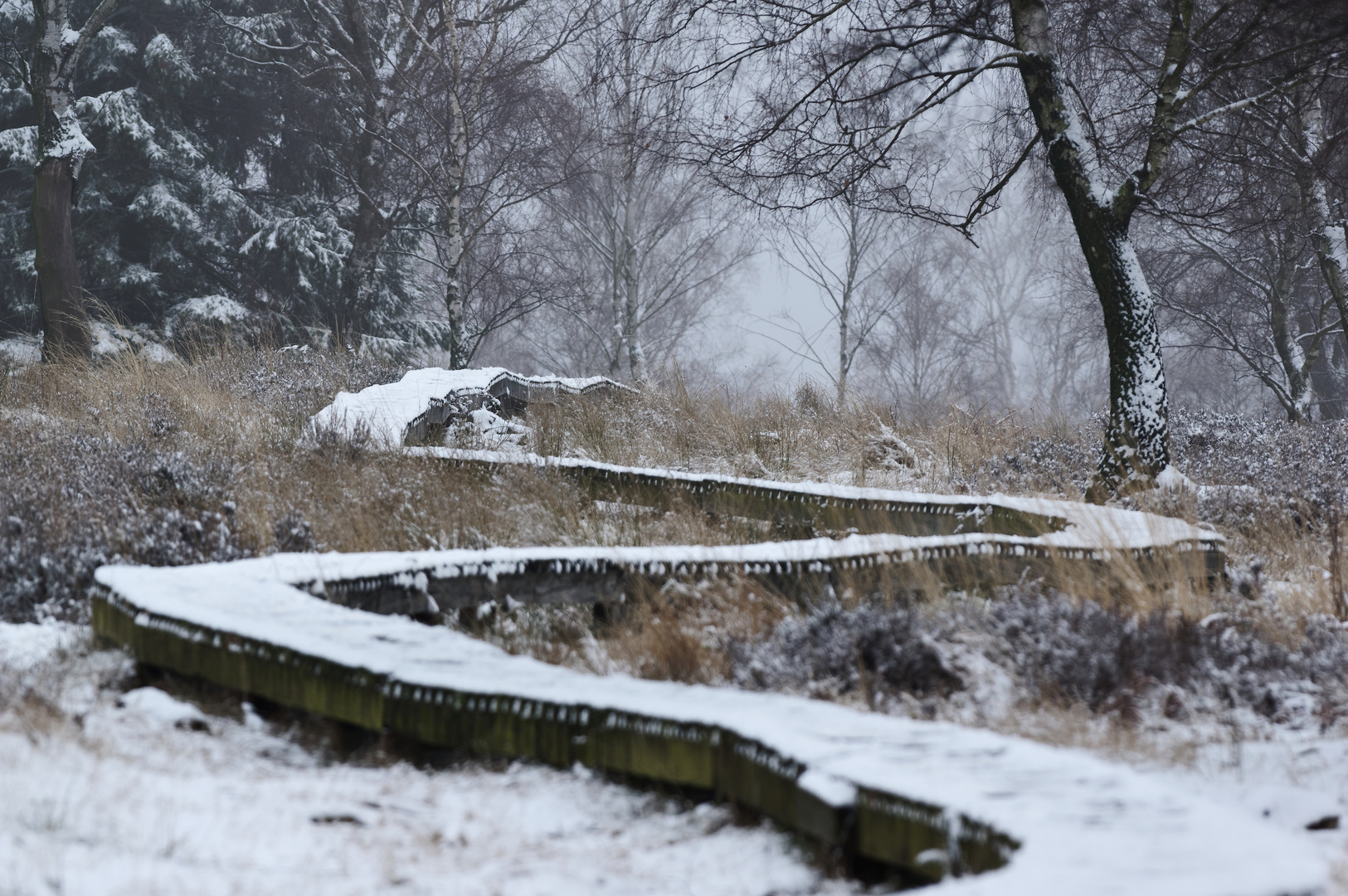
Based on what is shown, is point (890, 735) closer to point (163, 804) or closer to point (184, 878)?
point (184, 878)

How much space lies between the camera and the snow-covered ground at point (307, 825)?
1.73m

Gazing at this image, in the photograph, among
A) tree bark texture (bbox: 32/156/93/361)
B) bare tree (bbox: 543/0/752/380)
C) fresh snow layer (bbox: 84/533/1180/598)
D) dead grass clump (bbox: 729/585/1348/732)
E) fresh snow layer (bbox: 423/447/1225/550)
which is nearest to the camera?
dead grass clump (bbox: 729/585/1348/732)

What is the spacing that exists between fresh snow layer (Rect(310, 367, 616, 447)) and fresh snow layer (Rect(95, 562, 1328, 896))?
369 cm

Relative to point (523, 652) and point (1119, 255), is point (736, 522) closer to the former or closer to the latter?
point (523, 652)

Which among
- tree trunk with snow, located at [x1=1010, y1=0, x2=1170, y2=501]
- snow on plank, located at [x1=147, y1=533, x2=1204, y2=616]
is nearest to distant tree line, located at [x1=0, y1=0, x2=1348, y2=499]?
tree trunk with snow, located at [x1=1010, y1=0, x2=1170, y2=501]

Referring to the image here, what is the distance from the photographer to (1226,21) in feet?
21.9

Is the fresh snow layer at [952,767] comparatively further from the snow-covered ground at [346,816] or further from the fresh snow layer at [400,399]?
the fresh snow layer at [400,399]

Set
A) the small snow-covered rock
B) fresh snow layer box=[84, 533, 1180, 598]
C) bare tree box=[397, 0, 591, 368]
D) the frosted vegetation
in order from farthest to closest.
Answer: bare tree box=[397, 0, 591, 368] → fresh snow layer box=[84, 533, 1180, 598] → the frosted vegetation → the small snow-covered rock

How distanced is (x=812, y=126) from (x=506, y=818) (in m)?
6.25

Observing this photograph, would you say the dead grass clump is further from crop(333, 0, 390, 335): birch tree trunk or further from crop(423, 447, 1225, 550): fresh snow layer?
crop(333, 0, 390, 335): birch tree trunk

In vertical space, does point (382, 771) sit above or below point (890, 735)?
below

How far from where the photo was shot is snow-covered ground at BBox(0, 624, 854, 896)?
173 centimetres

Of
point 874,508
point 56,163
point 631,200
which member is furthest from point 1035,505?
point 631,200

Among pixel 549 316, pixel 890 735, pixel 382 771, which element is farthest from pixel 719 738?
pixel 549 316
